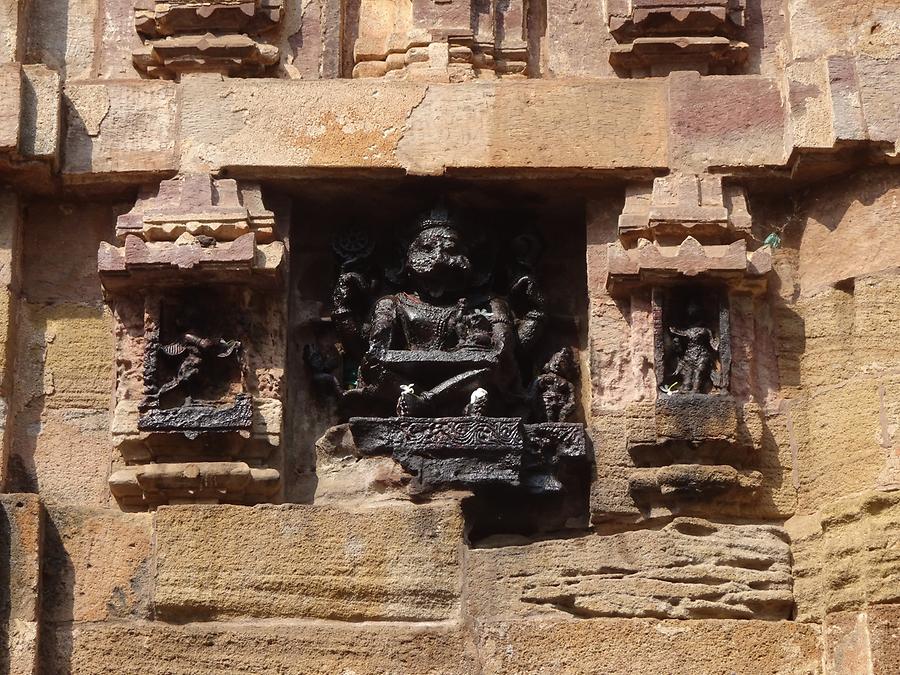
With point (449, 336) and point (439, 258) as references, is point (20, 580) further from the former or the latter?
point (439, 258)

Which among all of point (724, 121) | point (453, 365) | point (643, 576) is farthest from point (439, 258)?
point (643, 576)

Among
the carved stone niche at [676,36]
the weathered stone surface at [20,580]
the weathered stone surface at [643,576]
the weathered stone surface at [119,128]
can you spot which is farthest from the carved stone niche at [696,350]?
the weathered stone surface at [20,580]

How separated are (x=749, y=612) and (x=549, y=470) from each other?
0.92 m

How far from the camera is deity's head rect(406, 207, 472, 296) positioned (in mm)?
10242

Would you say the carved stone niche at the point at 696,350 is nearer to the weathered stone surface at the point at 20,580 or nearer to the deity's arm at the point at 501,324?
the deity's arm at the point at 501,324

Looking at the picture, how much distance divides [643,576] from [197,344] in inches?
74.6

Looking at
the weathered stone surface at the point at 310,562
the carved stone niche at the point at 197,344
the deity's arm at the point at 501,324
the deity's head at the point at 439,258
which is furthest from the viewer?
the deity's head at the point at 439,258

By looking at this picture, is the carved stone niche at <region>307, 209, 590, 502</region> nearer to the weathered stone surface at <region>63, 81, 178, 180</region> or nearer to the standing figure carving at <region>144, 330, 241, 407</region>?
the standing figure carving at <region>144, 330, 241, 407</region>

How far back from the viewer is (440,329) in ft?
33.5

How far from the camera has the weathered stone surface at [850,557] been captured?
9.48m

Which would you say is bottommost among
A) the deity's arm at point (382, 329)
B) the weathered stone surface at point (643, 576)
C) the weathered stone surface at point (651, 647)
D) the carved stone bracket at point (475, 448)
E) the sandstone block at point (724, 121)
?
the weathered stone surface at point (651, 647)

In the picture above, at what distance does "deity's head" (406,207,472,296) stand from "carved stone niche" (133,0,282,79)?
949 mm

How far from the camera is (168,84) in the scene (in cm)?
1048

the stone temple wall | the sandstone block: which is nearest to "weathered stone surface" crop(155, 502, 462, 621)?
the stone temple wall
